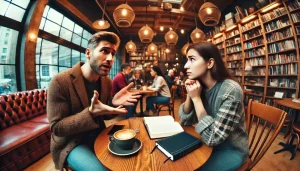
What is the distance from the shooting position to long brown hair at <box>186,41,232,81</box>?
112 centimetres

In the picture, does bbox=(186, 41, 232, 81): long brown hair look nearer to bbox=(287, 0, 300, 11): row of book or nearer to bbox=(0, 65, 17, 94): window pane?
bbox=(287, 0, 300, 11): row of book

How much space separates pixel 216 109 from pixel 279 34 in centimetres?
389

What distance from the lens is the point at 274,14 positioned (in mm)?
3359

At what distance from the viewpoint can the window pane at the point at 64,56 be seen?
12.8 feet

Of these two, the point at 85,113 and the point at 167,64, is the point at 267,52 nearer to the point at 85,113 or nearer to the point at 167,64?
the point at 85,113

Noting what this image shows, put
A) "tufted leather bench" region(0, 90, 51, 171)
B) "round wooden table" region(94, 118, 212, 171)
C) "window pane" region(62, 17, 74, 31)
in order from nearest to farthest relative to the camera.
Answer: "round wooden table" region(94, 118, 212, 171) → "tufted leather bench" region(0, 90, 51, 171) → "window pane" region(62, 17, 74, 31)

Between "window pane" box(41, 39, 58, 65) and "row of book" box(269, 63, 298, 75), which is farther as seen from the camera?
"window pane" box(41, 39, 58, 65)

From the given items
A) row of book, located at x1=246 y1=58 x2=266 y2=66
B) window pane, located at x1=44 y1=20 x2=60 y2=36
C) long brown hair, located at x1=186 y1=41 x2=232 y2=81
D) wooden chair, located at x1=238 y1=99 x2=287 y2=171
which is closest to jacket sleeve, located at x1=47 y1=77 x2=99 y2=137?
long brown hair, located at x1=186 y1=41 x2=232 y2=81

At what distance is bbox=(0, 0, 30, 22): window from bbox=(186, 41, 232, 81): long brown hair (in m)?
3.65


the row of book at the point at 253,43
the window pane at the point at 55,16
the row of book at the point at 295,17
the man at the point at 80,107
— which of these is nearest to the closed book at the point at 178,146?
the man at the point at 80,107

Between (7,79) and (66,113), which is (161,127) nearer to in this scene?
(66,113)

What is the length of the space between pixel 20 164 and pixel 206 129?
232 cm

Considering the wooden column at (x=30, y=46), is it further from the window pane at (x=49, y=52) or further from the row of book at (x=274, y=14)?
the row of book at (x=274, y=14)

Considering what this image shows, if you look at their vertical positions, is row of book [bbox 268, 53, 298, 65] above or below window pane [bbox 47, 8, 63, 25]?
below
